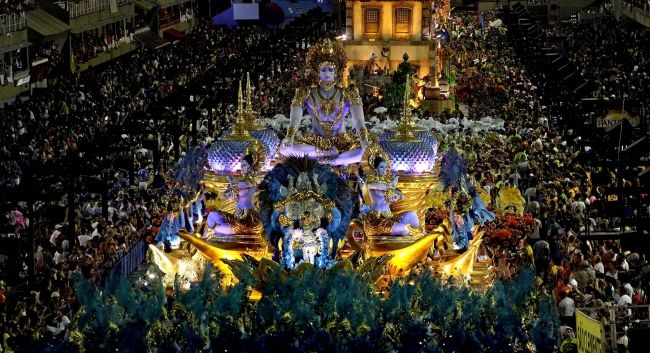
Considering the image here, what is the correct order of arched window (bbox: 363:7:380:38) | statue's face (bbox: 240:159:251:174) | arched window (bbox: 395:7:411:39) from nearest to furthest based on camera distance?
statue's face (bbox: 240:159:251:174) → arched window (bbox: 395:7:411:39) → arched window (bbox: 363:7:380:38)

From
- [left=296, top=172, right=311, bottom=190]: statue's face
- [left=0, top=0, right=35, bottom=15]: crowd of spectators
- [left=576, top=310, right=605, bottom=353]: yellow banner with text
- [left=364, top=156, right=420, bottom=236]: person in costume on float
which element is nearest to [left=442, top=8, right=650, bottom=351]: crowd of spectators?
[left=576, top=310, right=605, bottom=353]: yellow banner with text

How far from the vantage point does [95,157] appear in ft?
114

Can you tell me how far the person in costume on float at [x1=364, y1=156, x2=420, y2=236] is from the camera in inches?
896

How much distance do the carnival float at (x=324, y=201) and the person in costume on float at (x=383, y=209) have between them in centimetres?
1

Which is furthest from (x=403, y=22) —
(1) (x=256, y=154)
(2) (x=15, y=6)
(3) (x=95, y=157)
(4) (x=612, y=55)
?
(1) (x=256, y=154)

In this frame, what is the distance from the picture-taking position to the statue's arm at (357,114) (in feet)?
79.5

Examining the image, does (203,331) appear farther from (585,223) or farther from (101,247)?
(585,223)

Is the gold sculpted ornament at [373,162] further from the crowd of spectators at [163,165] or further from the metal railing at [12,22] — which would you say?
the metal railing at [12,22]

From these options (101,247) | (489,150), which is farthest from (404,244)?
(489,150)

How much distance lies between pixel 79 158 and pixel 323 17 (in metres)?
48.3

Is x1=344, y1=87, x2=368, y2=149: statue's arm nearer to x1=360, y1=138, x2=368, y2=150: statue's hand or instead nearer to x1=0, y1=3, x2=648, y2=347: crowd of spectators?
x1=360, y1=138, x2=368, y2=150: statue's hand

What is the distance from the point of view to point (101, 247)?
26875 millimetres

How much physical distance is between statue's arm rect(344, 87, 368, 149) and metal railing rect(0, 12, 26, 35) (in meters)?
26.9

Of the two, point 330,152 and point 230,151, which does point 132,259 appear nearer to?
point 230,151
